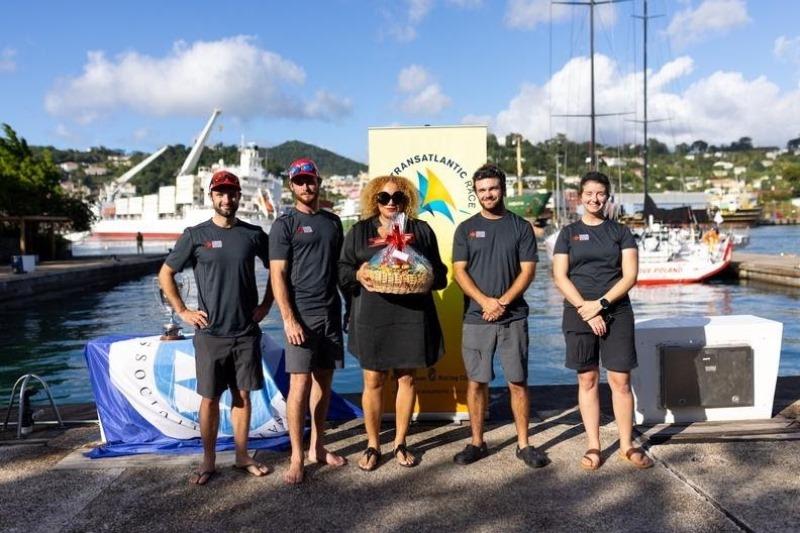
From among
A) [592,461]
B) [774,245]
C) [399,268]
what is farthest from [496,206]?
[774,245]

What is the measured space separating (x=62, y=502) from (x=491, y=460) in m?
2.42

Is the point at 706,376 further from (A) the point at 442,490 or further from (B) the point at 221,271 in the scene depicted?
(B) the point at 221,271

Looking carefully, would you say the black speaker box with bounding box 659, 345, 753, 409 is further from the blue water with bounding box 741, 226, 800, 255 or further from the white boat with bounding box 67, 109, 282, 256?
the white boat with bounding box 67, 109, 282, 256

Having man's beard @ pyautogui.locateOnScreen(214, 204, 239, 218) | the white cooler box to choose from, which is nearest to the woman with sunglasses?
man's beard @ pyautogui.locateOnScreen(214, 204, 239, 218)

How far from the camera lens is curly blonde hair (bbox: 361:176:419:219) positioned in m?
4.09

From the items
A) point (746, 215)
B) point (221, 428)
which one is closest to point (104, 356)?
point (221, 428)

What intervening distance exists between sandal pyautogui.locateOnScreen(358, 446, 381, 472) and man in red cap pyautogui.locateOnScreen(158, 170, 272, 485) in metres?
0.59

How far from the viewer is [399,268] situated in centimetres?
375

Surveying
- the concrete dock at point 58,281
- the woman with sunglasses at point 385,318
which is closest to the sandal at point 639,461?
the woman with sunglasses at point 385,318

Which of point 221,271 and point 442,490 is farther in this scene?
point 221,271

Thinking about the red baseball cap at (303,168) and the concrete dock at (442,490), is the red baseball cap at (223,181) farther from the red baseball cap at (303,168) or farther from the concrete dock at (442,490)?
the concrete dock at (442,490)

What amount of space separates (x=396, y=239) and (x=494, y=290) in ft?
2.34

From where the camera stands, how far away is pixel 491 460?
4.09m

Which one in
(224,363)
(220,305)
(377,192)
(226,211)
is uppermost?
(377,192)
